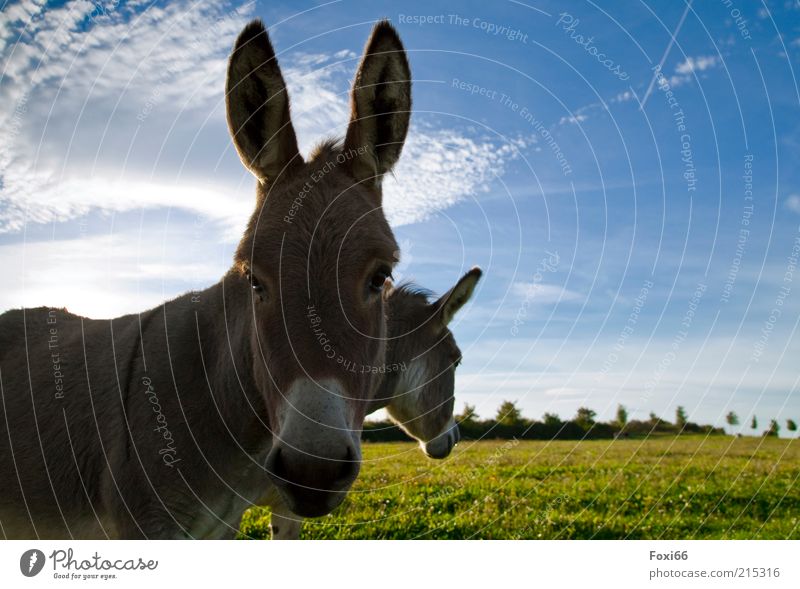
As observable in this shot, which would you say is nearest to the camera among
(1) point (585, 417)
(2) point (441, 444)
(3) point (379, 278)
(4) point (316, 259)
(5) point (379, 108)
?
(4) point (316, 259)

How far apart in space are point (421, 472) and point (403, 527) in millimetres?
3316

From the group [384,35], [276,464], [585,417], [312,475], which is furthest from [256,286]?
[585,417]

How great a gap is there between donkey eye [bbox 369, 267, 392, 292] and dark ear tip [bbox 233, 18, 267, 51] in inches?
68.1

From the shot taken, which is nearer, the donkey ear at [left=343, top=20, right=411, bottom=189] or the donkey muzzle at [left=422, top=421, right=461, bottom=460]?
the donkey ear at [left=343, top=20, right=411, bottom=189]

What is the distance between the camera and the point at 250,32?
3498mm

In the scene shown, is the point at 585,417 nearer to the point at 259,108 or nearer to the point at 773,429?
the point at 773,429

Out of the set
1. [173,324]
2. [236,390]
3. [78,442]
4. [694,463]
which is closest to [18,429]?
[78,442]

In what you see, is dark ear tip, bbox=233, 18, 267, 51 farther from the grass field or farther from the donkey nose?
the grass field

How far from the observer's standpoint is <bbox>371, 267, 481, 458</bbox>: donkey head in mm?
7187

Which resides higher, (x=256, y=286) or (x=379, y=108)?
(x=379, y=108)

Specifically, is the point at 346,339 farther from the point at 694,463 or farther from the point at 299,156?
the point at 694,463

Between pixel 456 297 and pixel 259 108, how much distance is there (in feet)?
14.1

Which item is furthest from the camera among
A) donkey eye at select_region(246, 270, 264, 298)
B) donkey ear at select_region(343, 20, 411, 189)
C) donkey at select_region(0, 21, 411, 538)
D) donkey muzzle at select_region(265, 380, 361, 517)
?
donkey ear at select_region(343, 20, 411, 189)

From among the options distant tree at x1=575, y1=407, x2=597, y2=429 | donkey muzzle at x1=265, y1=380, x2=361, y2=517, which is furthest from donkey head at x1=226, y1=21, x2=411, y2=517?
distant tree at x1=575, y1=407, x2=597, y2=429
